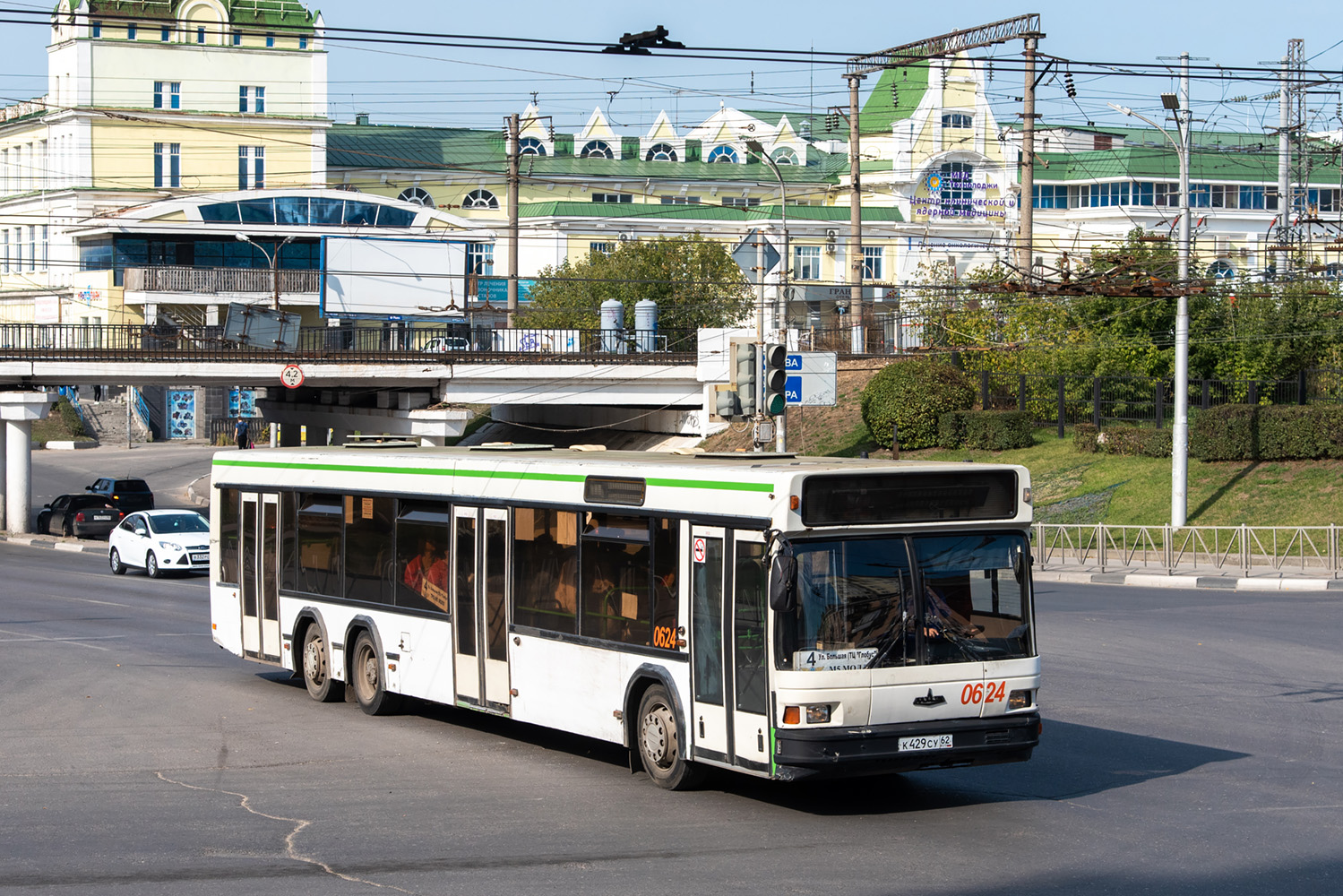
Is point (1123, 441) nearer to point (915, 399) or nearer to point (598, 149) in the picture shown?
point (915, 399)

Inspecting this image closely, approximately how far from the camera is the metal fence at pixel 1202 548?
30.3m

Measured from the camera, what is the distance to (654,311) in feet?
187

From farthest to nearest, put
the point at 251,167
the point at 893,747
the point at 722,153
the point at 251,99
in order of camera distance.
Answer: the point at 722,153 < the point at 251,167 < the point at 251,99 < the point at 893,747

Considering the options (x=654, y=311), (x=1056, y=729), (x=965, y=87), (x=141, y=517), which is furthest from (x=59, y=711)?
(x=965, y=87)

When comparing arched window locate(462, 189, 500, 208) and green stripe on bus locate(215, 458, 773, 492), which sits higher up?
arched window locate(462, 189, 500, 208)

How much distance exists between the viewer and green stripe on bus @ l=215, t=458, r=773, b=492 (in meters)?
10.5

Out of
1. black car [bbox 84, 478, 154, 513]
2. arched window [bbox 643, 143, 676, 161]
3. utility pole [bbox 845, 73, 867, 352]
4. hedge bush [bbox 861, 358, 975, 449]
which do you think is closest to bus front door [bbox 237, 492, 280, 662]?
black car [bbox 84, 478, 154, 513]

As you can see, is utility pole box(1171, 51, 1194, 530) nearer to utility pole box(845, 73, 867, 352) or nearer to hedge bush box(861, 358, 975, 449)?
hedge bush box(861, 358, 975, 449)

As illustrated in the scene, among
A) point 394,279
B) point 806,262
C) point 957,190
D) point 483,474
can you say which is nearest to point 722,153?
point 806,262

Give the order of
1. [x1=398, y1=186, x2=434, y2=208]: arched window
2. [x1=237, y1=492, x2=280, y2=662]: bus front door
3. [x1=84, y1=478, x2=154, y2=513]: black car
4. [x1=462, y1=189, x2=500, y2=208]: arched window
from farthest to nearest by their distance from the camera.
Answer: [x1=462, y1=189, x2=500, y2=208]: arched window → [x1=398, y1=186, x2=434, y2=208]: arched window → [x1=84, y1=478, x2=154, y2=513]: black car → [x1=237, y1=492, x2=280, y2=662]: bus front door

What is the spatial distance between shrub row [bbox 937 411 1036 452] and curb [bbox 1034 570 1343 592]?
14.4 meters

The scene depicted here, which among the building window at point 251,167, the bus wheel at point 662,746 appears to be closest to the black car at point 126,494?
the bus wheel at point 662,746

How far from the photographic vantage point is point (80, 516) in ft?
144

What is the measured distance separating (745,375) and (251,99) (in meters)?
72.4
